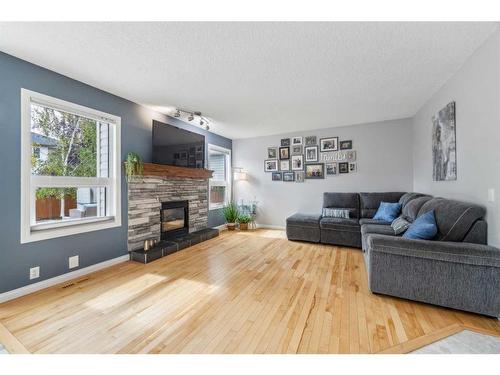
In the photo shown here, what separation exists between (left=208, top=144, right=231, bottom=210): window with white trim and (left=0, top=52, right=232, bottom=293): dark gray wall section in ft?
7.69

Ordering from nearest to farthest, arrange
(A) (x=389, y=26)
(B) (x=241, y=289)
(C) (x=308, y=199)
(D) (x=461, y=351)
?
(D) (x=461, y=351)
(A) (x=389, y=26)
(B) (x=241, y=289)
(C) (x=308, y=199)

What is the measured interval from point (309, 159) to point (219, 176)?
2.34m

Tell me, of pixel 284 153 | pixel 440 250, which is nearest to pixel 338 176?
pixel 284 153

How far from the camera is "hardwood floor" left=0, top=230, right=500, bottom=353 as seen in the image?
152 centimetres

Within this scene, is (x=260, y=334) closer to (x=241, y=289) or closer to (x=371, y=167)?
(x=241, y=289)

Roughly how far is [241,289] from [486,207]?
251cm

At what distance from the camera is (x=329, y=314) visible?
1.88 m

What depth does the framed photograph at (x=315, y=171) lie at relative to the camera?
16.6ft

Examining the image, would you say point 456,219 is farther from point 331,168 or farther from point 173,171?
point 173,171

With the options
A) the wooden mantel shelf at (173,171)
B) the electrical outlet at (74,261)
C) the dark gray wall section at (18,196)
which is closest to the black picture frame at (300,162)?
the wooden mantel shelf at (173,171)

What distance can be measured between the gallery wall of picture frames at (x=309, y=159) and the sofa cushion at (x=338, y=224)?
1.31 m

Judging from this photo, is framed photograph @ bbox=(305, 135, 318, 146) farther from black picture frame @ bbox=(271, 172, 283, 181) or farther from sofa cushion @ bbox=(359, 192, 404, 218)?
sofa cushion @ bbox=(359, 192, 404, 218)

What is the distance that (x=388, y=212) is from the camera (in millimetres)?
3768
